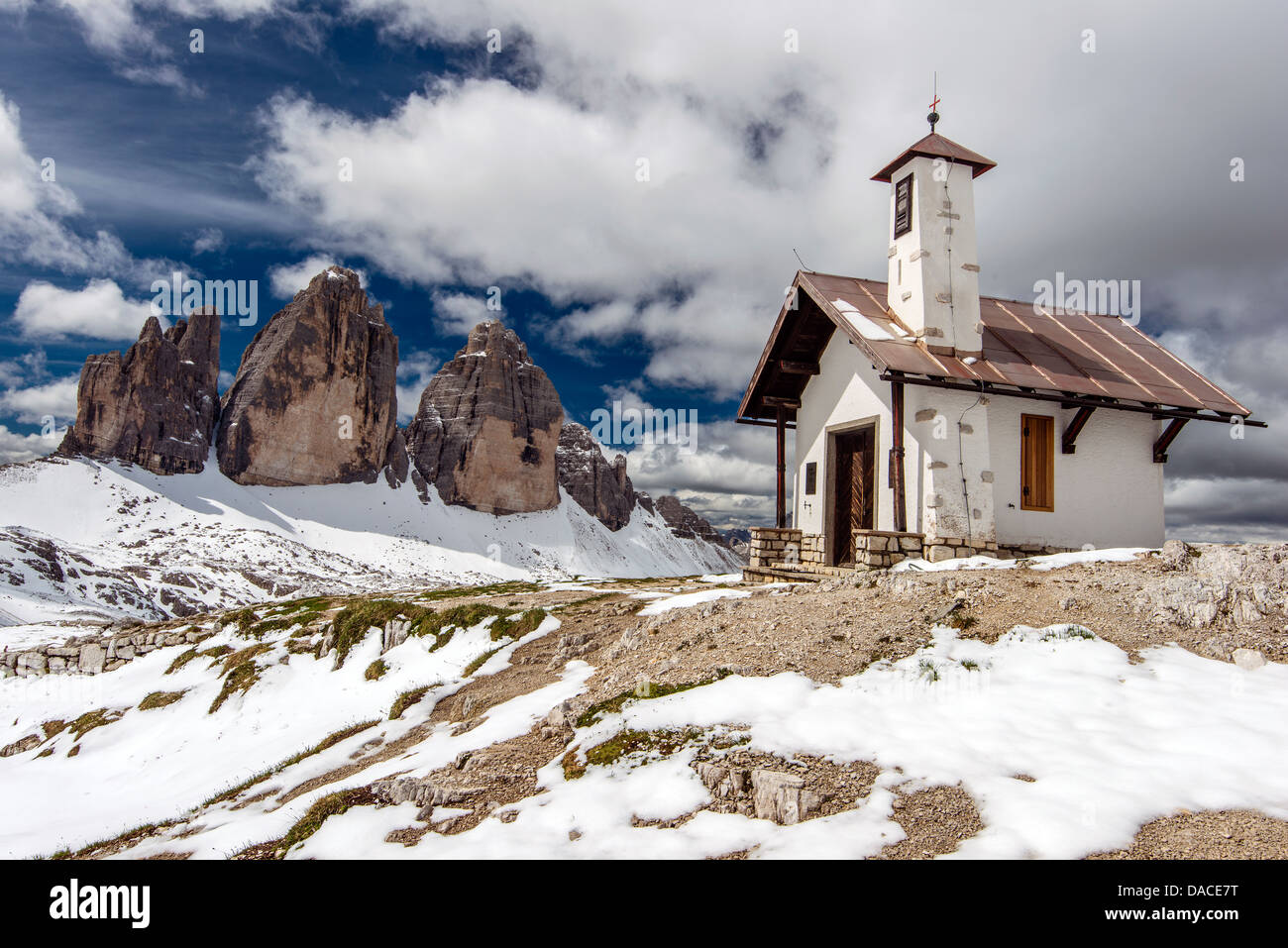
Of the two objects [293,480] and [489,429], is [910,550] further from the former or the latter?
[489,429]

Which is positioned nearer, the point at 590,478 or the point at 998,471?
the point at 998,471

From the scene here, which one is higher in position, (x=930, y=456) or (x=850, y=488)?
(x=930, y=456)

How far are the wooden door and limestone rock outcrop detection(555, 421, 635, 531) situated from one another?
10907cm

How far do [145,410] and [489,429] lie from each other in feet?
135

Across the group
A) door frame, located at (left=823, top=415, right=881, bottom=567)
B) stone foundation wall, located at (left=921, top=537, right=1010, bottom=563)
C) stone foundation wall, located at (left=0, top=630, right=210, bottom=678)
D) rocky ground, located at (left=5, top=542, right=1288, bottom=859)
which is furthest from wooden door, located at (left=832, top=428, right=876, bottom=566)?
stone foundation wall, located at (left=0, top=630, right=210, bottom=678)

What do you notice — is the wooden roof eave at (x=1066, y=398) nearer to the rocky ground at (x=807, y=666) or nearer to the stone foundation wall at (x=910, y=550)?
the stone foundation wall at (x=910, y=550)

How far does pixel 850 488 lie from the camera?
17.0 meters

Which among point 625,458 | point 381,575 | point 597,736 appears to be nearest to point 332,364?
point 381,575

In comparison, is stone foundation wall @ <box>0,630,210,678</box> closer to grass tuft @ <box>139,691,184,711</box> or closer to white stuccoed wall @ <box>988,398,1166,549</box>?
grass tuft @ <box>139,691,184,711</box>

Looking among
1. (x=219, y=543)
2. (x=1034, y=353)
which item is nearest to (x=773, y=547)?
(x=1034, y=353)

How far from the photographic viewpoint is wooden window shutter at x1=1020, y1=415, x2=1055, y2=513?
586 inches

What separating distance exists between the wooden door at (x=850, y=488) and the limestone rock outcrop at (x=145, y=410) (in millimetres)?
81103

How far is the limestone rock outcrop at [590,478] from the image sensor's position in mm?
128250
